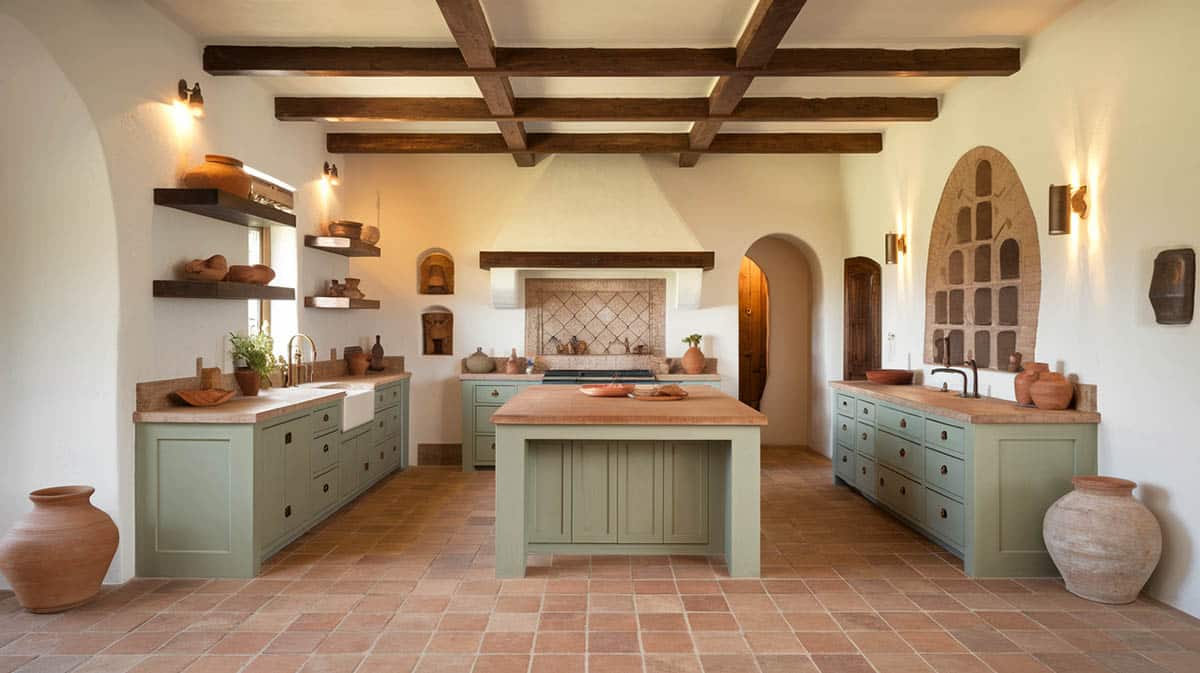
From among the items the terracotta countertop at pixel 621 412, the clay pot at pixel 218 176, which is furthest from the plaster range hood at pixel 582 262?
the clay pot at pixel 218 176

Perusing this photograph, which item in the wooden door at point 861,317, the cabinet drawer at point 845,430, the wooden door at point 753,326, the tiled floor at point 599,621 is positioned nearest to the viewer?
the tiled floor at point 599,621

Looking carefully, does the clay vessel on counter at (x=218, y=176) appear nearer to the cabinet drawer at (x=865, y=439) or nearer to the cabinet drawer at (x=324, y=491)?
the cabinet drawer at (x=324, y=491)

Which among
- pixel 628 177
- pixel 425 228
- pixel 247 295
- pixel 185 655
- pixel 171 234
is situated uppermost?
pixel 628 177

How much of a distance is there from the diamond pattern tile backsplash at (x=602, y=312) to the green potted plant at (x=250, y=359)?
10.1 feet

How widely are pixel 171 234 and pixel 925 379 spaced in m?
5.41

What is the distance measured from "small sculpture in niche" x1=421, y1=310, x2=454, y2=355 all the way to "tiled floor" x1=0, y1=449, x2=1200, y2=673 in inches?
124

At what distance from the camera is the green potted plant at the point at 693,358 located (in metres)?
7.35

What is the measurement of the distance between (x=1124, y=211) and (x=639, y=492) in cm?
298

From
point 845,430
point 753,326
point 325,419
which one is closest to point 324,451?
point 325,419

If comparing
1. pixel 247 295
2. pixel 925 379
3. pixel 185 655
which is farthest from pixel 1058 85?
pixel 185 655

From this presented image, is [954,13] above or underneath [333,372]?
above

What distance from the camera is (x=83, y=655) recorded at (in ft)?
9.94

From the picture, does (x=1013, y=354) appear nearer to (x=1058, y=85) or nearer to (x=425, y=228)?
(x=1058, y=85)

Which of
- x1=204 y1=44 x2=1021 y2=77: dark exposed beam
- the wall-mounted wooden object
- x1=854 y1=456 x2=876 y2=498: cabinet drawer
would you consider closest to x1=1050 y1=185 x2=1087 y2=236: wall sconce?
the wall-mounted wooden object
